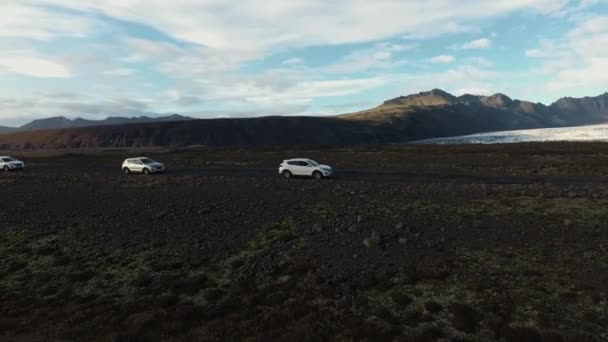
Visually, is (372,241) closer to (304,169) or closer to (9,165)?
(304,169)

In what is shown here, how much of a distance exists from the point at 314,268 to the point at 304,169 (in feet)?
76.7

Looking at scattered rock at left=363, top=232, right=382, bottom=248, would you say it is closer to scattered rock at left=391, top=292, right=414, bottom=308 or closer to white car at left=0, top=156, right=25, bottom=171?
scattered rock at left=391, top=292, right=414, bottom=308

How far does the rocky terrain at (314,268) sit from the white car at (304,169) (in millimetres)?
11010

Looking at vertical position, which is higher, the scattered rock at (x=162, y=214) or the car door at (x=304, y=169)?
the car door at (x=304, y=169)

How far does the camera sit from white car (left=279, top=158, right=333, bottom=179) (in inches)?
1490

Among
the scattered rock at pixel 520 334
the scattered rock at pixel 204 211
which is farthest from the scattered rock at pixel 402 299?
the scattered rock at pixel 204 211

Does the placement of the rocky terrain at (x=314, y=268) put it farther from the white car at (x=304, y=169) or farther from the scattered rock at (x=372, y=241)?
the white car at (x=304, y=169)

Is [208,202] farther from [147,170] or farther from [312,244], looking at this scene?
[147,170]

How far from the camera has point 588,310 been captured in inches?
439

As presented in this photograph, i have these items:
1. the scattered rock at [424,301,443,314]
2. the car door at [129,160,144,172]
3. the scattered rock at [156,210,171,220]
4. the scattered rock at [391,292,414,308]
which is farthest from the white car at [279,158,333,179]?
the scattered rock at [424,301,443,314]

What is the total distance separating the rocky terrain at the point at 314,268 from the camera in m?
11.4

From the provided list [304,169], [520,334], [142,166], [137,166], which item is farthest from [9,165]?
[520,334]

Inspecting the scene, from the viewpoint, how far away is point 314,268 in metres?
15.2

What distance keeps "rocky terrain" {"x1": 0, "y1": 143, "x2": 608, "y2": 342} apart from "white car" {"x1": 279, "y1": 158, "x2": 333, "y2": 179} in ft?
36.1
